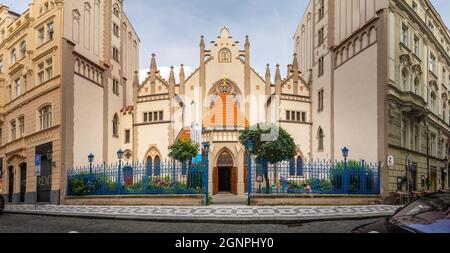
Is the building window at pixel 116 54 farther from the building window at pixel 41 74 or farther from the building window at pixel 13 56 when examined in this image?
the building window at pixel 13 56

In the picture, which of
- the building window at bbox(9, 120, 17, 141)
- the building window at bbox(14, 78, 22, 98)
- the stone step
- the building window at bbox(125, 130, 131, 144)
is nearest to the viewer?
the stone step

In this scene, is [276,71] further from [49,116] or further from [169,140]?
[49,116]

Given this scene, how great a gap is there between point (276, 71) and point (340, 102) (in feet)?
26.5

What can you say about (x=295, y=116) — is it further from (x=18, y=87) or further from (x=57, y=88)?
(x=18, y=87)

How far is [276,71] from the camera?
113 feet

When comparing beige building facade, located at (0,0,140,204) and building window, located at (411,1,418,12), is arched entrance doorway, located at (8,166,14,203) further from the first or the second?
building window, located at (411,1,418,12)

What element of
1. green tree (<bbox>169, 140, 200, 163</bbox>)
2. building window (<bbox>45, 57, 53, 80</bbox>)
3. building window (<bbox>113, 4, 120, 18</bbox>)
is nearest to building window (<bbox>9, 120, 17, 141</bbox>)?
building window (<bbox>45, 57, 53, 80</bbox>)

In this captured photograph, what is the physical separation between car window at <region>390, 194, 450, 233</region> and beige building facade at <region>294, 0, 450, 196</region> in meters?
16.5

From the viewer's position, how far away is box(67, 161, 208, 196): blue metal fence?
1962 centimetres

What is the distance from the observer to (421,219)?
4941mm

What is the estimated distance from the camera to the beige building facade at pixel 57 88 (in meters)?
24.8

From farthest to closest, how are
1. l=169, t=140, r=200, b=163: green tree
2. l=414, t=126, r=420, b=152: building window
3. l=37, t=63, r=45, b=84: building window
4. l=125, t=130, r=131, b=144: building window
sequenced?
1. l=125, t=130, r=131, b=144: building window
2. l=414, t=126, r=420, b=152: building window
3. l=169, t=140, r=200, b=163: green tree
4. l=37, t=63, r=45, b=84: building window
